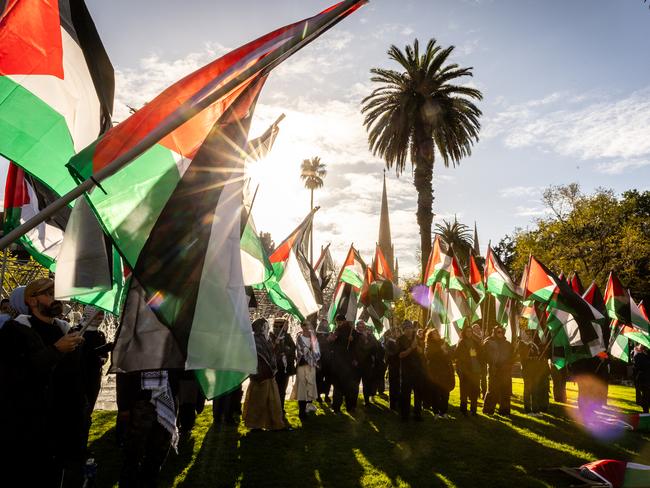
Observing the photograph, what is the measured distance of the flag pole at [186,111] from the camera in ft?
9.62

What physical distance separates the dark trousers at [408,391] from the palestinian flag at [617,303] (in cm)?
645

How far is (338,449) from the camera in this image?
317 inches

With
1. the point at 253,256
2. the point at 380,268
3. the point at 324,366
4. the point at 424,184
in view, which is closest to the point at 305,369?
the point at 324,366

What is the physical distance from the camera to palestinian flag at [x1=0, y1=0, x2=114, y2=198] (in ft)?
12.2

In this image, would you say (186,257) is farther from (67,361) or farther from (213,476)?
(213,476)

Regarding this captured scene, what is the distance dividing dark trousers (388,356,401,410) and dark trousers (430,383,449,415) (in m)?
1.05

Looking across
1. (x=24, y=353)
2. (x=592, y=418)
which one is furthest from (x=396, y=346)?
(x=24, y=353)

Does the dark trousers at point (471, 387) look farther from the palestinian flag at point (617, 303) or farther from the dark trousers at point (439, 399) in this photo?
the palestinian flag at point (617, 303)

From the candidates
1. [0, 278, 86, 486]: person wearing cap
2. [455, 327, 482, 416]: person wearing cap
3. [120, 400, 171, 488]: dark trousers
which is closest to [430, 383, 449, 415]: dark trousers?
[455, 327, 482, 416]: person wearing cap

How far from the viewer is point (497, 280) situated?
12773 mm

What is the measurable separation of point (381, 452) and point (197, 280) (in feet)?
18.8

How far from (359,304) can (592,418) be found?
21.7 feet

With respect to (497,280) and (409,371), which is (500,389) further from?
(497,280)

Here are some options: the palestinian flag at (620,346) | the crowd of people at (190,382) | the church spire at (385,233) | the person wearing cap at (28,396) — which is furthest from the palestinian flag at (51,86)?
the church spire at (385,233)
